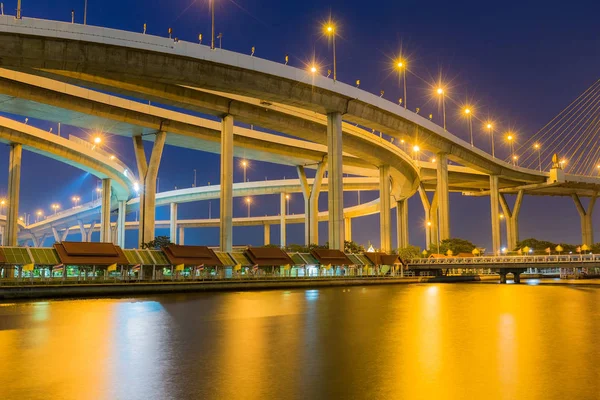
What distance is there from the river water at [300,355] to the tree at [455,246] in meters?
54.2

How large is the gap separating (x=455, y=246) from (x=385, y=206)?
11608mm

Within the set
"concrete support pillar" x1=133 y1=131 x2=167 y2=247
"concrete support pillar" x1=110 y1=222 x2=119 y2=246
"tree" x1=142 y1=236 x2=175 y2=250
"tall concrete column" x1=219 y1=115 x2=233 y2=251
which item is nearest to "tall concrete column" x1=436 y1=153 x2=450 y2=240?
"tall concrete column" x1=219 y1=115 x2=233 y2=251

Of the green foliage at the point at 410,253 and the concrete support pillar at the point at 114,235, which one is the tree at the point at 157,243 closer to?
the green foliage at the point at 410,253

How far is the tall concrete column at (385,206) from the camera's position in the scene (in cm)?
8056

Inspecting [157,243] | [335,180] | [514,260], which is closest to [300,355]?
[157,243]

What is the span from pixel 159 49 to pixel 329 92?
17917 millimetres

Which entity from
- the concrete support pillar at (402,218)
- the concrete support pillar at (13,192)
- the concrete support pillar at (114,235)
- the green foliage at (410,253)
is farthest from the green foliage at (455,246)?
the concrete support pillar at (114,235)

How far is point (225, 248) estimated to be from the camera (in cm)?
5375

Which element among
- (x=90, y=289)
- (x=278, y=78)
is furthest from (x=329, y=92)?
(x=90, y=289)

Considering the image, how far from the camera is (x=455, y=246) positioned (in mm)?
76562

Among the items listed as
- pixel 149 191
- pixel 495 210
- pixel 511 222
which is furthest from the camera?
pixel 511 222

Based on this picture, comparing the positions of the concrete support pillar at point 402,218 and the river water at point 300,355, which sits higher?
the concrete support pillar at point 402,218

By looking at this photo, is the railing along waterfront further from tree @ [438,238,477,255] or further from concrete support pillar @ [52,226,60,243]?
concrete support pillar @ [52,226,60,243]

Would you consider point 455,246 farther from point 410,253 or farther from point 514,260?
point 514,260
